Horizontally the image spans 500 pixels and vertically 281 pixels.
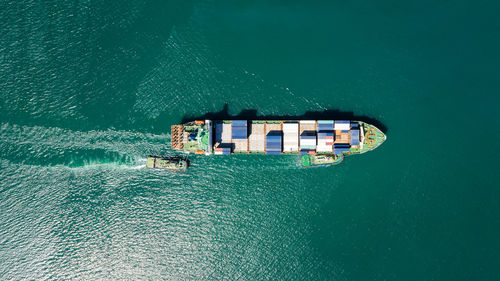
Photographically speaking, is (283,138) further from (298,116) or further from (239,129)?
(239,129)

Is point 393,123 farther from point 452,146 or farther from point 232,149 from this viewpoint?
point 232,149

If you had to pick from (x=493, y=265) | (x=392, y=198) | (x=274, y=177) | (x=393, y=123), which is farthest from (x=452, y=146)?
(x=274, y=177)

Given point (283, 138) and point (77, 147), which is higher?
point (283, 138)

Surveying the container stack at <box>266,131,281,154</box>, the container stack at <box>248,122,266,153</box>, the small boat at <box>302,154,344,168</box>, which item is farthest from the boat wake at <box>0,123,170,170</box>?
the small boat at <box>302,154,344,168</box>

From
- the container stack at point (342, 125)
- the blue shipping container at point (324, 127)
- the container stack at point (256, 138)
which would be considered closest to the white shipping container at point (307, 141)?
the blue shipping container at point (324, 127)

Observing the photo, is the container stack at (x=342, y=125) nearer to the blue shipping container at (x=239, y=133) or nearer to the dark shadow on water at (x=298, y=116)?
the dark shadow on water at (x=298, y=116)


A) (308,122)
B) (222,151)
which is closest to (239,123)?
(222,151)

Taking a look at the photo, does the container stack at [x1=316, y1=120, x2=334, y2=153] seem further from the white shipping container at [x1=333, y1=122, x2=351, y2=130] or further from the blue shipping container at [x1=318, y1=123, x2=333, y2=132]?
the white shipping container at [x1=333, y1=122, x2=351, y2=130]
